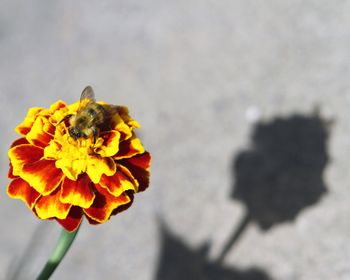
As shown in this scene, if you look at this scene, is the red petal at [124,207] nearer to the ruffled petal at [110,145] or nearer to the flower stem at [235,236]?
the ruffled petal at [110,145]

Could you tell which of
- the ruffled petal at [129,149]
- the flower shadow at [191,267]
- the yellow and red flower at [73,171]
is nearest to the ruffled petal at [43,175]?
the yellow and red flower at [73,171]

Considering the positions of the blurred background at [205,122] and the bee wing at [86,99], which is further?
the blurred background at [205,122]

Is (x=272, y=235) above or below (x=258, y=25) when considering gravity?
below

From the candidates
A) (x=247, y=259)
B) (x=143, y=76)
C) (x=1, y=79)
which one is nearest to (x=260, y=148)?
(x=247, y=259)

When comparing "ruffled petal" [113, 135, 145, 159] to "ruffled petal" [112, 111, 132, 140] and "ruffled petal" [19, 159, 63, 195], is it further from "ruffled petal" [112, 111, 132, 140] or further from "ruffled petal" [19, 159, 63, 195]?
"ruffled petal" [19, 159, 63, 195]

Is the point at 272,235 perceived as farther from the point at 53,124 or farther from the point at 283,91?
the point at 53,124

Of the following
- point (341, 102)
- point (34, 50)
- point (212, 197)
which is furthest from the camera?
point (34, 50)
